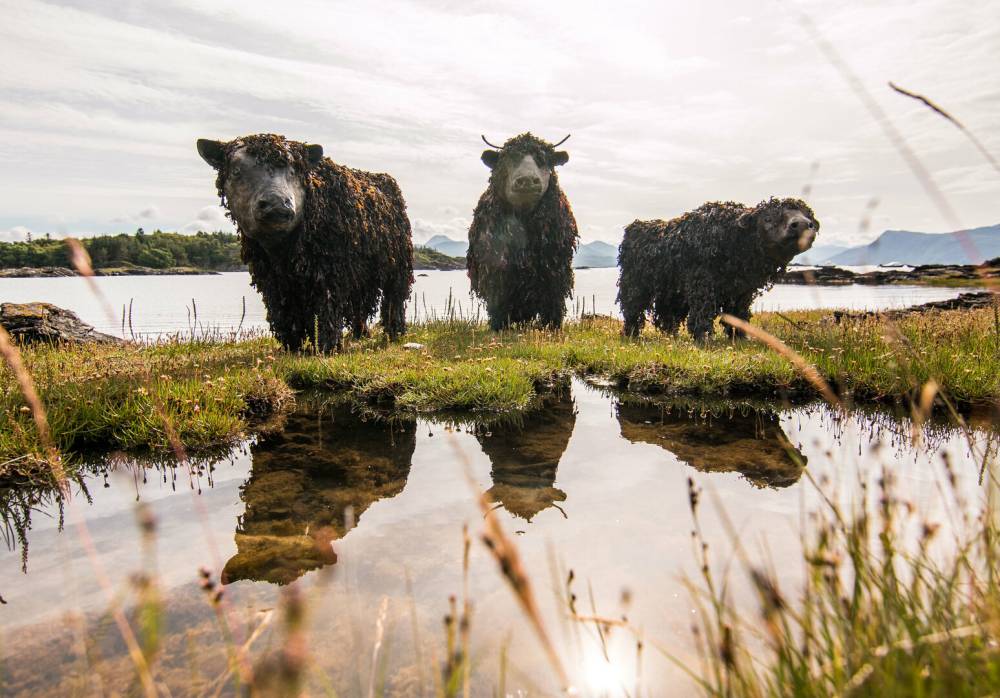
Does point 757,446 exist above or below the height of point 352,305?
below

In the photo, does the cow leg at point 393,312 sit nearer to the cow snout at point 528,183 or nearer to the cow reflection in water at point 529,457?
the cow snout at point 528,183

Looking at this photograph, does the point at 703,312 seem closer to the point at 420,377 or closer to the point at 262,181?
the point at 420,377

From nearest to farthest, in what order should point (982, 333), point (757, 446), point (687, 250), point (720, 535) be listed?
point (720, 535) → point (757, 446) → point (982, 333) → point (687, 250)

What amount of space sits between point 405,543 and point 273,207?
560 centimetres

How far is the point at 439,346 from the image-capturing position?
33.2 feet

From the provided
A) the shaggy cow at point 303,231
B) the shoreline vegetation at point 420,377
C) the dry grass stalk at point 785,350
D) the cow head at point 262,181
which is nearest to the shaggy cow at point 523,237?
the shoreline vegetation at point 420,377

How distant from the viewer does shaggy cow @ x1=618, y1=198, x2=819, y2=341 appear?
923 centimetres

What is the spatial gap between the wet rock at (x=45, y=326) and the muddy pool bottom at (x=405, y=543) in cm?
679

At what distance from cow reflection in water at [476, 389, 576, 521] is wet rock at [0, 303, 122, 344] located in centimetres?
804

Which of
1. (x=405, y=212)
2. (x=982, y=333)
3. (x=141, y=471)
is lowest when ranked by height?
(x=141, y=471)

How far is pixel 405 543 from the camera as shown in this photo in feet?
10.3

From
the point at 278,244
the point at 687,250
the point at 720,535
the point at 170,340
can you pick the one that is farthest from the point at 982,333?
the point at 170,340

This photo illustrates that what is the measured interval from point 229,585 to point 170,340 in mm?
8111

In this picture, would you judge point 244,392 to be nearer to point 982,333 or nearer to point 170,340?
point 170,340
